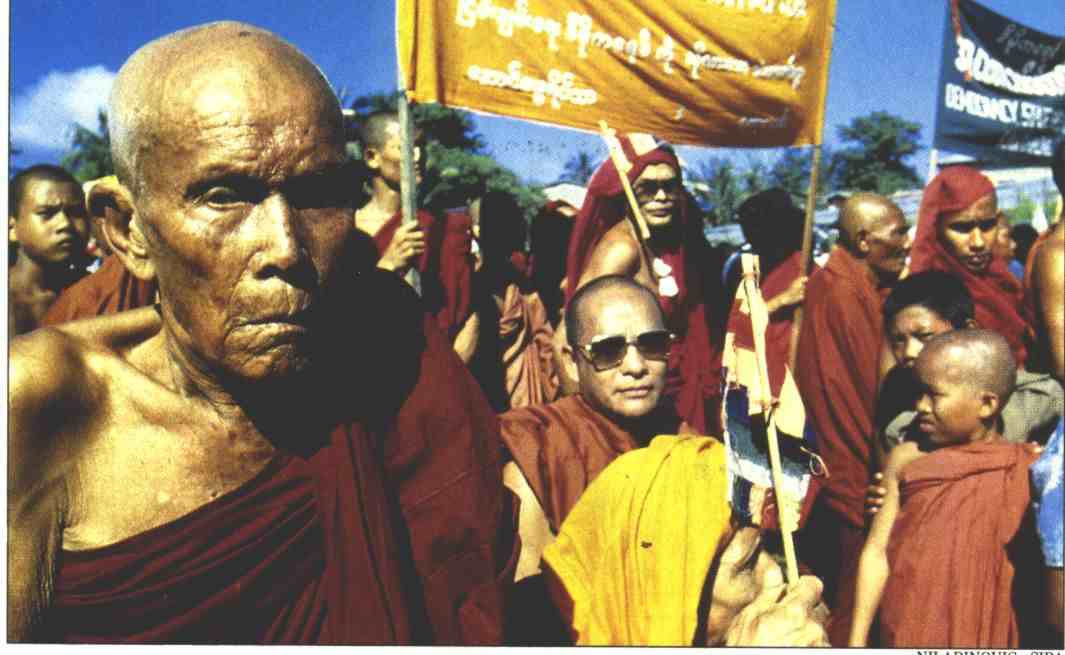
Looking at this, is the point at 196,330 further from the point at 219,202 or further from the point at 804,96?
the point at 804,96

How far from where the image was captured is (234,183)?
2047 mm

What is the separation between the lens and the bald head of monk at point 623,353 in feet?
11.6

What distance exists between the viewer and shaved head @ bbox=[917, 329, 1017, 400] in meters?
4.01

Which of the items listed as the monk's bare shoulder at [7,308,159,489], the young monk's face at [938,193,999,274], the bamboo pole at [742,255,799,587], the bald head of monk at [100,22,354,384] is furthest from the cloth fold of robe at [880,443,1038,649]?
the monk's bare shoulder at [7,308,159,489]

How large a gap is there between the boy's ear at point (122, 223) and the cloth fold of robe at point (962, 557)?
2.67 m

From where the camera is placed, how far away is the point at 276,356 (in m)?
2.09

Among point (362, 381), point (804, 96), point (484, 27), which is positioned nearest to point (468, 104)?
point (484, 27)

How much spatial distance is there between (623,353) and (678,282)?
2.15m

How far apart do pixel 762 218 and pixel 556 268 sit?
167 cm

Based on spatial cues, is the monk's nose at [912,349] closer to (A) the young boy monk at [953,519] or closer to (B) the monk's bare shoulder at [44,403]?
(A) the young boy monk at [953,519]

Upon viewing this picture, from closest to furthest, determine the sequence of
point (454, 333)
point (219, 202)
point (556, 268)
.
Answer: point (219, 202) < point (454, 333) < point (556, 268)

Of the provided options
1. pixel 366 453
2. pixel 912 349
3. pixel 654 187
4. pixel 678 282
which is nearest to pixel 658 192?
pixel 654 187

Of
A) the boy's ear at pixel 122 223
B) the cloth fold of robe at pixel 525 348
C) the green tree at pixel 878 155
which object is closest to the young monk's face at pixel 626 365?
the boy's ear at pixel 122 223

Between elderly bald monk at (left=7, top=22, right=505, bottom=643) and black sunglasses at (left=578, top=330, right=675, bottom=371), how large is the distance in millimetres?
1297
